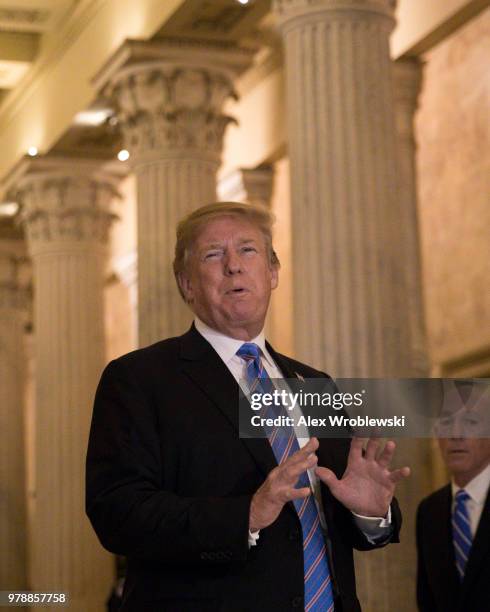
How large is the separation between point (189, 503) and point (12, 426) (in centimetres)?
1660

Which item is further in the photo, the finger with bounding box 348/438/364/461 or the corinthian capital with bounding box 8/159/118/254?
the corinthian capital with bounding box 8/159/118/254

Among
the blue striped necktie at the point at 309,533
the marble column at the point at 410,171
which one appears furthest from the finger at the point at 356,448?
the marble column at the point at 410,171

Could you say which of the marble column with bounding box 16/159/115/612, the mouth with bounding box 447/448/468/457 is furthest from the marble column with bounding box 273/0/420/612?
the marble column with bounding box 16/159/115/612

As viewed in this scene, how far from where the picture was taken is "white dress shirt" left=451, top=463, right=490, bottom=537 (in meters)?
5.11

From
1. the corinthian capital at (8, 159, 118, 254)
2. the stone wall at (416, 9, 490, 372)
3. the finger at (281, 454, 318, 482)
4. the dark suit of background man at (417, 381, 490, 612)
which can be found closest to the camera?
the finger at (281, 454, 318, 482)

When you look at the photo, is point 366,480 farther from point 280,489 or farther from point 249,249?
point 249,249

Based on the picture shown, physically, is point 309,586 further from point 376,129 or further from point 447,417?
point 376,129

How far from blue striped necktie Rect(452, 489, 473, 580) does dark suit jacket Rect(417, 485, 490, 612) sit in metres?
0.02

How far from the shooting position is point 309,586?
3.44 meters

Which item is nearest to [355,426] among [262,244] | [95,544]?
[262,244]

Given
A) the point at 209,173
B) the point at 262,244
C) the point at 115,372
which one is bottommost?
the point at 115,372

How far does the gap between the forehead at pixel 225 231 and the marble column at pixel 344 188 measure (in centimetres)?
501

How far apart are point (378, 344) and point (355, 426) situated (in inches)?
210

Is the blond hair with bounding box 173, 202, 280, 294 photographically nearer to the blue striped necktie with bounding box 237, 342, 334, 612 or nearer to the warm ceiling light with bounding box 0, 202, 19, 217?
the blue striped necktie with bounding box 237, 342, 334, 612
